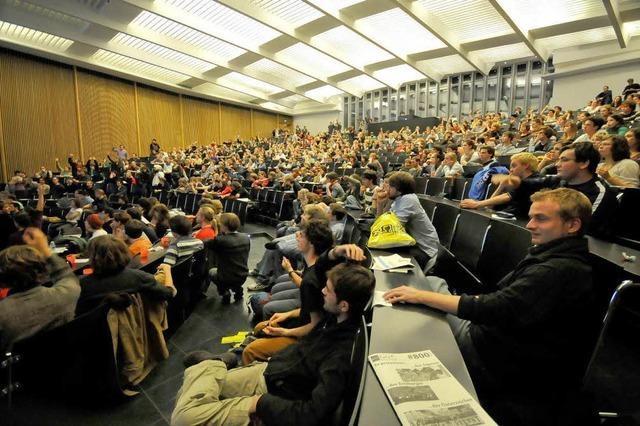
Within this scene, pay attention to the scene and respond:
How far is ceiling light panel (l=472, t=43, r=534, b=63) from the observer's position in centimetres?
1485

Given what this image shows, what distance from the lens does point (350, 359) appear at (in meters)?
1.32

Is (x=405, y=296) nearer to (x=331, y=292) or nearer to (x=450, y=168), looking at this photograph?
(x=331, y=292)

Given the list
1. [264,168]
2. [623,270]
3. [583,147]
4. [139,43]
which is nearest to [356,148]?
[264,168]

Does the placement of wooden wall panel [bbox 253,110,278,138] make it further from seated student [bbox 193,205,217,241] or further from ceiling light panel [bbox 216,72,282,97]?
seated student [bbox 193,205,217,241]

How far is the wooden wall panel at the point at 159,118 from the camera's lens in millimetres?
18047

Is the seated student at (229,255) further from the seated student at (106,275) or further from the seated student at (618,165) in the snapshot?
the seated student at (618,165)

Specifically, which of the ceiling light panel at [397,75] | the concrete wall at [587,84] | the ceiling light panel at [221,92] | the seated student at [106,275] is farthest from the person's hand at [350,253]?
the ceiling light panel at [221,92]

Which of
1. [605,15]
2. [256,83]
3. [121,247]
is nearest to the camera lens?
[121,247]

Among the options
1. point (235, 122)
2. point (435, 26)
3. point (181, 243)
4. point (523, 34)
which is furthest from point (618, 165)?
point (235, 122)

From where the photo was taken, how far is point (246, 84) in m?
21.4

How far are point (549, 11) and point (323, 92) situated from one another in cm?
1414

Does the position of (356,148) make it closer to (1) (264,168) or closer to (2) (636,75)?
(1) (264,168)

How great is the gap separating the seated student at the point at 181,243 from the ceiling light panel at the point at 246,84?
17.6 m

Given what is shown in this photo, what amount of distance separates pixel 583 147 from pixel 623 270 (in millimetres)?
1120
